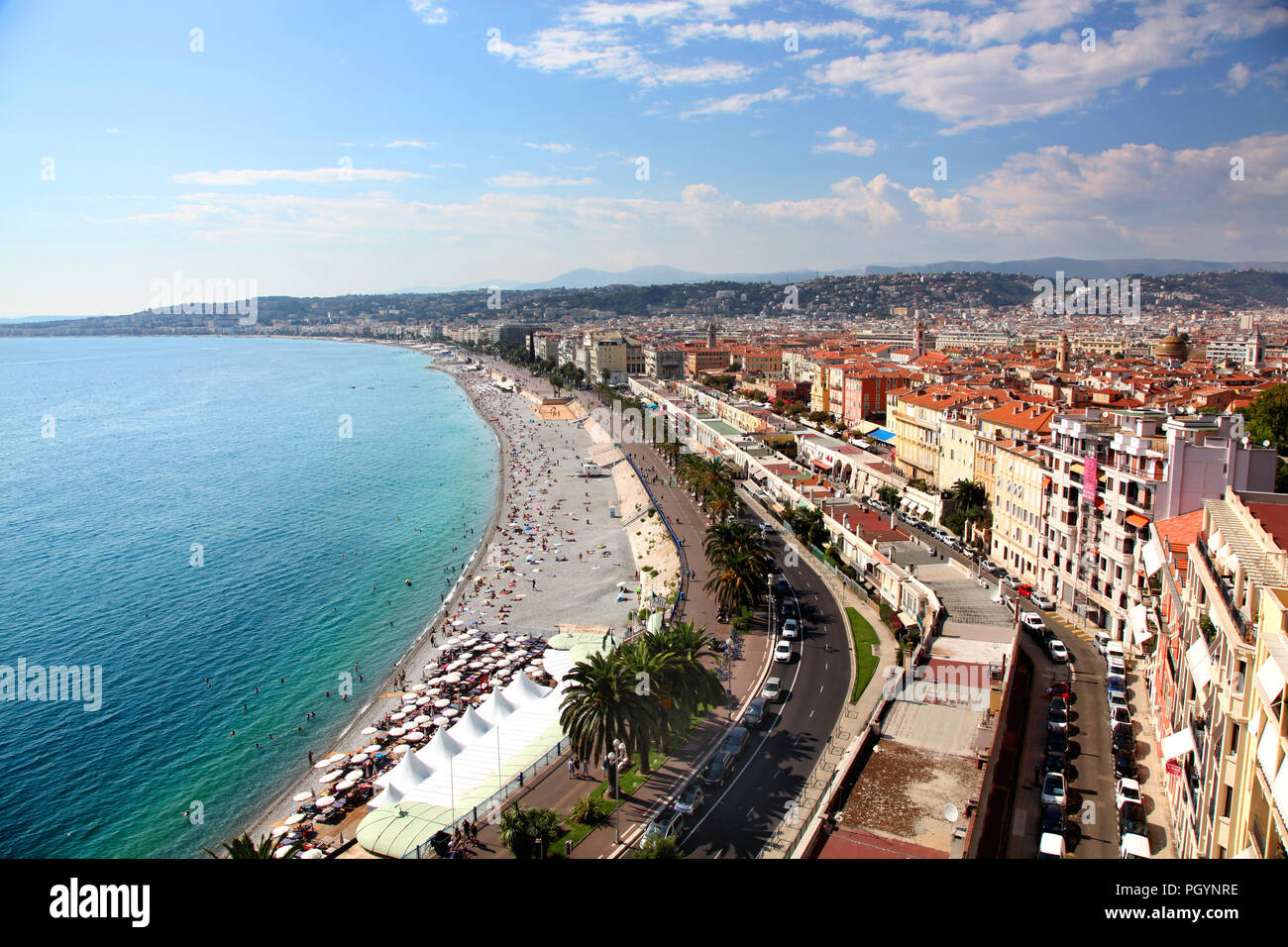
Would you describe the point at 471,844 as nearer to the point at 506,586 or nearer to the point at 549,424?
the point at 506,586

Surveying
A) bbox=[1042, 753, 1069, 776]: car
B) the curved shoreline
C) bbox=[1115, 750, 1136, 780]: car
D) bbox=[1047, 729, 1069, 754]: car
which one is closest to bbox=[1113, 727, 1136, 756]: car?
bbox=[1115, 750, 1136, 780]: car

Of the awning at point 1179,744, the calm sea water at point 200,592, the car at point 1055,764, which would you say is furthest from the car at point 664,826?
the calm sea water at point 200,592

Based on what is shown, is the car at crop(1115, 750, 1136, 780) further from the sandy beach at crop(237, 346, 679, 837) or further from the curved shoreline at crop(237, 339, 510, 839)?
the curved shoreline at crop(237, 339, 510, 839)

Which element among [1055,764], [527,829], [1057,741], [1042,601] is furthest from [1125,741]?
[527,829]

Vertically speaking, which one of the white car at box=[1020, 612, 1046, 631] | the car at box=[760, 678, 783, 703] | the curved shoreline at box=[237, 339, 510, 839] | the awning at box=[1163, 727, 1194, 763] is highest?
the awning at box=[1163, 727, 1194, 763]

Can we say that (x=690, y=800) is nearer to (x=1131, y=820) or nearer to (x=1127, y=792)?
(x=1131, y=820)

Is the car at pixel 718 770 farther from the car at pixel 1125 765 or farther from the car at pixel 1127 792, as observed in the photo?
the car at pixel 1125 765
